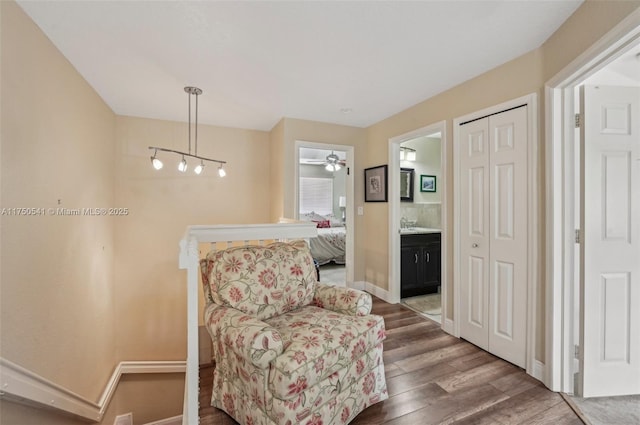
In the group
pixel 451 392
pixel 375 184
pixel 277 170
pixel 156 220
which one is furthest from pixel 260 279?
pixel 156 220

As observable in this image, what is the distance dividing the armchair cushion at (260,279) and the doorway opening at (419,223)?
5.31 ft

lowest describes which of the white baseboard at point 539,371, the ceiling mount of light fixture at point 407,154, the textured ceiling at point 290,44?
the white baseboard at point 539,371

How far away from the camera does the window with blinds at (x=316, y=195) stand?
7953mm

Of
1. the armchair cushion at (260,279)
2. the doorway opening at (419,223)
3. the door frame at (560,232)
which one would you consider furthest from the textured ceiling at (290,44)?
the armchair cushion at (260,279)

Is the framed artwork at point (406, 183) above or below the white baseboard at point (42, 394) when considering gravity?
above

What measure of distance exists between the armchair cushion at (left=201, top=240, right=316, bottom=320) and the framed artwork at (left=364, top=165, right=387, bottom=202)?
6.25 ft

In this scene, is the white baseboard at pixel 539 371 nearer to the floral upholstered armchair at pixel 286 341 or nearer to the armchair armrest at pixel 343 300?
the floral upholstered armchair at pixel 286 341

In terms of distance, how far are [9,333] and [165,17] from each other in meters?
2.07

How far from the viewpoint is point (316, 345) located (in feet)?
4.61

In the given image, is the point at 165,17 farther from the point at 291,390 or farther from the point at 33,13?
the point at 291,390

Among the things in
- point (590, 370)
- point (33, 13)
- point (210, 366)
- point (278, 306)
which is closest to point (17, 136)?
point (33, 13)

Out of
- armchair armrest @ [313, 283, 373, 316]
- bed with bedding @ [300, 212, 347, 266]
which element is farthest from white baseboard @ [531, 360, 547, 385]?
bed with bedding @ [300, 212, 347, 266]

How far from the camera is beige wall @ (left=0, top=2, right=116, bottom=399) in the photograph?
155 centimetres

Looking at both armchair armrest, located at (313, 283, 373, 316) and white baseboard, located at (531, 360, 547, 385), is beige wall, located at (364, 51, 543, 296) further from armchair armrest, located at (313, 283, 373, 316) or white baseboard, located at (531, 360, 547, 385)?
armchair armrest, located at (313, 283, 373, 316)
